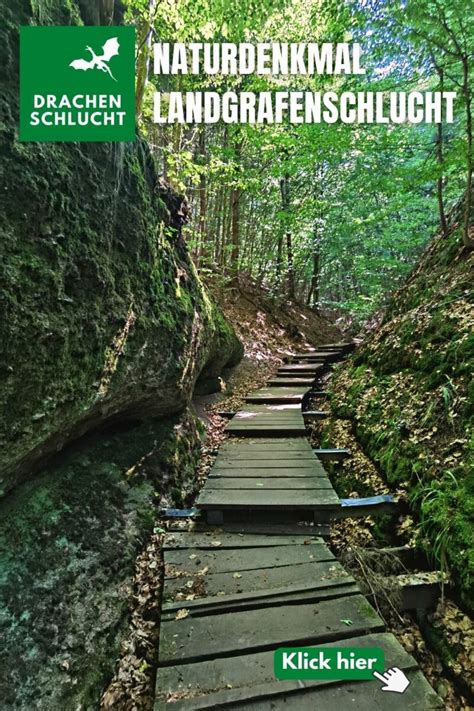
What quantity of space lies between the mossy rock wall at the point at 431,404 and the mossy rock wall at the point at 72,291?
2830 mm

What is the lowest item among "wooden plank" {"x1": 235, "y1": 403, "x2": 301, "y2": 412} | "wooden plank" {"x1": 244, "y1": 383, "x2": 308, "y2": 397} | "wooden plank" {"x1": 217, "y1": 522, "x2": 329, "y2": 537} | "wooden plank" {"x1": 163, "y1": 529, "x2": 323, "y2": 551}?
"wooden plank" {"x1": 163, "y1": 529, "x2": 323, "y2": 551}

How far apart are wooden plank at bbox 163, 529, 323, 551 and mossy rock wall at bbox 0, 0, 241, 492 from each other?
1306 millimetres

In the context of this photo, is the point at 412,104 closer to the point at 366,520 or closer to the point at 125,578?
the point at 366,520

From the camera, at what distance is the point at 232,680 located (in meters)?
1.92

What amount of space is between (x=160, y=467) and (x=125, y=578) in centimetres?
134

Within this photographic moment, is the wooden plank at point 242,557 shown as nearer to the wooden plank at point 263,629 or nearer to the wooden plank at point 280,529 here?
the wooden plank at point 280,529

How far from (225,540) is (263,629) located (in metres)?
1.07

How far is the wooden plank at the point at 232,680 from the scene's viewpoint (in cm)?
182

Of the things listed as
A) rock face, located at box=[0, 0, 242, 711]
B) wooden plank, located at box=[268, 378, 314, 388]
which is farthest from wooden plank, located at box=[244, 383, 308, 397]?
rock face, located at box=[0, 0, 242, 711]

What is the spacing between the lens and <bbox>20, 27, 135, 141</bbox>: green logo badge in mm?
2713

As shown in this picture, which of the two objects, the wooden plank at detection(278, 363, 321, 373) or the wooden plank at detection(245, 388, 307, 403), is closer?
A: the wooden plank at detection(245, 388, 307, 403)

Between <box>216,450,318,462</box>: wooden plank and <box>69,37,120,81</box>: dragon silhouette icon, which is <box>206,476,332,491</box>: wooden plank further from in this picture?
<box>69,37,120,81</box>: dragon silhouette icon

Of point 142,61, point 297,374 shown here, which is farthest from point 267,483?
point 142,61

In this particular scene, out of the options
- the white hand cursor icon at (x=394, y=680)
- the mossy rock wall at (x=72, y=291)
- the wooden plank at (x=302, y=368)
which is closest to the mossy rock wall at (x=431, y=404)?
the white hand cursor icon at (x=394, y=680)
